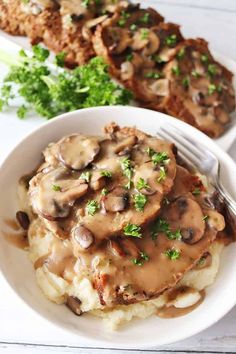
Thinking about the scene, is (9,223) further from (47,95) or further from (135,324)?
(47,95)

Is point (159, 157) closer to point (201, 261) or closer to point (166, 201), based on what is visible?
point (166, 201)

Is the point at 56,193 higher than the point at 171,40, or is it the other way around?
the point at 171,40

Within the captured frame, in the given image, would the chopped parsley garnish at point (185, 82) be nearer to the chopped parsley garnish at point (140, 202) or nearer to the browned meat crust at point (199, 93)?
the browned meat crust at point (199, 93)

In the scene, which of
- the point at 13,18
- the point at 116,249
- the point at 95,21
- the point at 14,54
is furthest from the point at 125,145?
the point at 13,18

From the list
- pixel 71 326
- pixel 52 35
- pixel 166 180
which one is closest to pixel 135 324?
pixel 71 326

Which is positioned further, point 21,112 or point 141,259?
point 21,112

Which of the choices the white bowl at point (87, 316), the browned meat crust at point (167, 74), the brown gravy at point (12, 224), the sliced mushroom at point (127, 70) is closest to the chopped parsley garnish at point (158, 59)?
the browned meat crust at point (167, 74)

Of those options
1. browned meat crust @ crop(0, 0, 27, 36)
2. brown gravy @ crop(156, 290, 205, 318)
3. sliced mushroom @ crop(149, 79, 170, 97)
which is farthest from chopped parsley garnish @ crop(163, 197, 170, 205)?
browned meat crust @ crop(0, 0, 27, 36)
